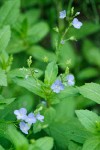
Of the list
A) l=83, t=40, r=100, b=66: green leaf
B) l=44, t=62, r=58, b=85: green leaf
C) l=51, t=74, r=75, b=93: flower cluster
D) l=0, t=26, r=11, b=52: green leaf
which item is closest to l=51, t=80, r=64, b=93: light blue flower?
l=51, t=74, r=75, b=93: flower cluster

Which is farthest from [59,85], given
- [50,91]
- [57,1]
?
[57,1]

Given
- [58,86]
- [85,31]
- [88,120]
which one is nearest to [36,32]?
[85,31]

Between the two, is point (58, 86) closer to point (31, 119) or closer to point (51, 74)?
point (51, 74)

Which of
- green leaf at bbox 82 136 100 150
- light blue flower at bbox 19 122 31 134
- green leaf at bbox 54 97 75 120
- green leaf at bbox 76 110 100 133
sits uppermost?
light blue flower at bbox 19 122 31 134

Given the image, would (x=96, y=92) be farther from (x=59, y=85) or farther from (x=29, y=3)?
(x=29, y=3)

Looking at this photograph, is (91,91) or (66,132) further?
(66,132)

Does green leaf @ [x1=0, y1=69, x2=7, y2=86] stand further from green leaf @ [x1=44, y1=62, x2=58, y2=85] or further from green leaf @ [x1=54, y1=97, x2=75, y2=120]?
green leaf @ [x1=54, y1=97, x2=75, y2=120]
